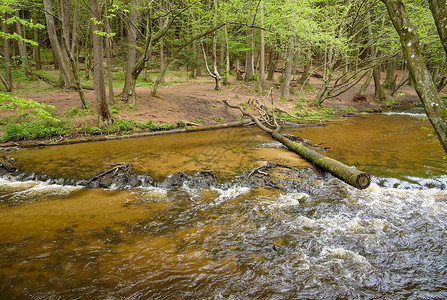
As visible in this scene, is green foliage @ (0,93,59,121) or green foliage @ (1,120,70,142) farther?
green foliage @ (1,120,70,142)

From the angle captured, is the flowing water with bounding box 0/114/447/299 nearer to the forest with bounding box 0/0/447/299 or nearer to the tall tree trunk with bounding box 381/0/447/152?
the forest with bounding box 0/0/447/299

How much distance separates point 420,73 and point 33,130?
13724 millimetres

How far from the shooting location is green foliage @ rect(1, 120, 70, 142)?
10.4 m

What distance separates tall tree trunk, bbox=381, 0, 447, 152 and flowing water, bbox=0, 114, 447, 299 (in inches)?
90.2

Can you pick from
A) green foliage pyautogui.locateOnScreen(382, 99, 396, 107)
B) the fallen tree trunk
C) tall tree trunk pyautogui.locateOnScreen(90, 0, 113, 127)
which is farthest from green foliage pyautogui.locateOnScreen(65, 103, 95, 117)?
green foliage pyautogui.locateOnScreen(382, 99, 396, 107)

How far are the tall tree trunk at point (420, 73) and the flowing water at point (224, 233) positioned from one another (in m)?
2.29

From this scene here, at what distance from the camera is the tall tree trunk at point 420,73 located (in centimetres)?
285

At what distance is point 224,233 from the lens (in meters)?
4.56

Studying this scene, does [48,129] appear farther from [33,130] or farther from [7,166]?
[7,166]

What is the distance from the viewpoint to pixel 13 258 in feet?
12.4

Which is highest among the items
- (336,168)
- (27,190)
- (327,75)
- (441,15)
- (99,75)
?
(327,75)

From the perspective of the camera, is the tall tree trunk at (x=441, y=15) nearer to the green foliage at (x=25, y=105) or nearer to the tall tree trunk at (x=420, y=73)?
the tall tree trunk at (x=420, y=73)

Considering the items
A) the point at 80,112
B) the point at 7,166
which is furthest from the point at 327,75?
the point at 7,166

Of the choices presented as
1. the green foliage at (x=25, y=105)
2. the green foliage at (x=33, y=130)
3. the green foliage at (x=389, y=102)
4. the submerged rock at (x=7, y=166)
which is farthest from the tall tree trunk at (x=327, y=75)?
the submerged rock at (x=7, y=166)
